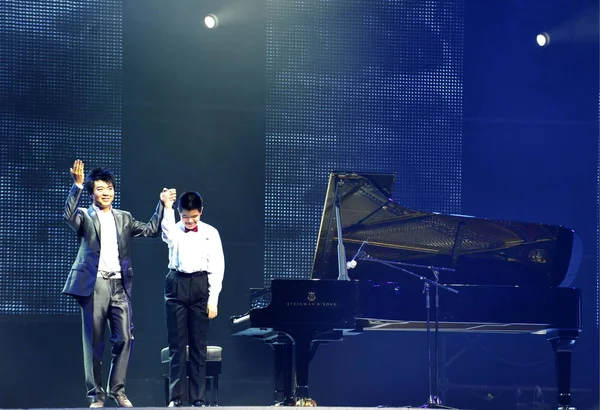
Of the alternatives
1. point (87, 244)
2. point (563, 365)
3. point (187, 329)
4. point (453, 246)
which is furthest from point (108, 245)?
point (563, 365)

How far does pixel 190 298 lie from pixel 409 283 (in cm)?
171

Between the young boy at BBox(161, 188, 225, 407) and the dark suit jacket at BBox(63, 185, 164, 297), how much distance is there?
30 centimetres

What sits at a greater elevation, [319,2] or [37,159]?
[319,2]

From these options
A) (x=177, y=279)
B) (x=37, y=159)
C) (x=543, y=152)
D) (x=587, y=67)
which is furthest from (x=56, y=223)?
(x=587, y=67)

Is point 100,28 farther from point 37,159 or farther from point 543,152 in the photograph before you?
point 543,152

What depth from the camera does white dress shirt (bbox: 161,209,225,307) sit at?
6047 millimetres

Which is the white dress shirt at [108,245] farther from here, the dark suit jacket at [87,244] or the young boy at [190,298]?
the young boy at [190,298]

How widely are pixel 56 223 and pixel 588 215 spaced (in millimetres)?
4812

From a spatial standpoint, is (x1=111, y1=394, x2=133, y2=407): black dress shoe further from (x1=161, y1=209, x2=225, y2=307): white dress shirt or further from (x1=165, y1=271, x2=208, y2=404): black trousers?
(x1=161, y1=209, x2=225, y2=307): white dress shirt

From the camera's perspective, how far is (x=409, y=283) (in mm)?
6914

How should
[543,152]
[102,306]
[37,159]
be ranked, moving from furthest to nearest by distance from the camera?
1. [543,152]
2. [37,159]
3. [102,306]

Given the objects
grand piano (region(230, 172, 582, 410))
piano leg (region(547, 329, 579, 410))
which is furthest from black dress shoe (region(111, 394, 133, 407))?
piano leg (region(547, 329, 579, 410))

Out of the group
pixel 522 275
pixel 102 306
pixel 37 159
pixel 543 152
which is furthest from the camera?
pixel 543 152

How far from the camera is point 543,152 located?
29.3 feet
